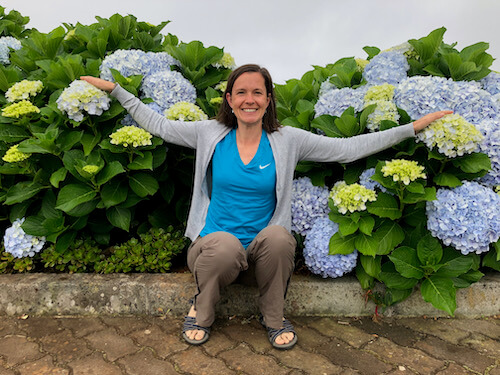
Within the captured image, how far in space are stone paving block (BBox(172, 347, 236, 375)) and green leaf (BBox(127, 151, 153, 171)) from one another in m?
1.15

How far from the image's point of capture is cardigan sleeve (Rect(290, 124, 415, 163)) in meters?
2.81

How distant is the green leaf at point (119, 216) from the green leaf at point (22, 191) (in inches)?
22.1

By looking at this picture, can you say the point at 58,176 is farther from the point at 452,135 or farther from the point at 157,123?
the point at 452,135

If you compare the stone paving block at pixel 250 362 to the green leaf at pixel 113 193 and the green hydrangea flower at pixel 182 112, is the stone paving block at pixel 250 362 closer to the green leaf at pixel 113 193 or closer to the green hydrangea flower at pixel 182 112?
the green leaf at pixel 113 193

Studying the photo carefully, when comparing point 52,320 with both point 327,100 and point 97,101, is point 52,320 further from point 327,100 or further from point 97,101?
point 327,100

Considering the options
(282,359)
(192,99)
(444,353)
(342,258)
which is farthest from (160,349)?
(192,99)

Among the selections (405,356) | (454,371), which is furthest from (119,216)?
(454,371)

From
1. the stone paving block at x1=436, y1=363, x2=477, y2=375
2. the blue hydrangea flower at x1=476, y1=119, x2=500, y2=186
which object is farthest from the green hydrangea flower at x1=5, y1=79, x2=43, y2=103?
the stone paving block at x1=436, y1=363, x2=477, y2=375

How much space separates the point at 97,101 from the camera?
3008mm

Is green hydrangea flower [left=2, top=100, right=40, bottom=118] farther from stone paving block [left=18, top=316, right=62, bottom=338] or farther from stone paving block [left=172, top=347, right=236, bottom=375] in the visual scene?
stone paving block [left=172, top=347, right=236, bottom=375]

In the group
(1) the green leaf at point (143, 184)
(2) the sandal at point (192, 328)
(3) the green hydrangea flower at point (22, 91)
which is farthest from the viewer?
(3) the green hydrangea flower at point (22, 91)

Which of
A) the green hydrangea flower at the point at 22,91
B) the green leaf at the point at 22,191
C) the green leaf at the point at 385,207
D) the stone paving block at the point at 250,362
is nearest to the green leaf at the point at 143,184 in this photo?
the green leaf at the point at 22,191

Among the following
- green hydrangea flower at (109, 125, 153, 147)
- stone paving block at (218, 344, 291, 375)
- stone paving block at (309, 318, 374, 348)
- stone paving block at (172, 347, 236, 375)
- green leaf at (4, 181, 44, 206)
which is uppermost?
green hydrangea flower at (109, 125, 153, 147)

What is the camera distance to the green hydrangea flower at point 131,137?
2834 millimetres
